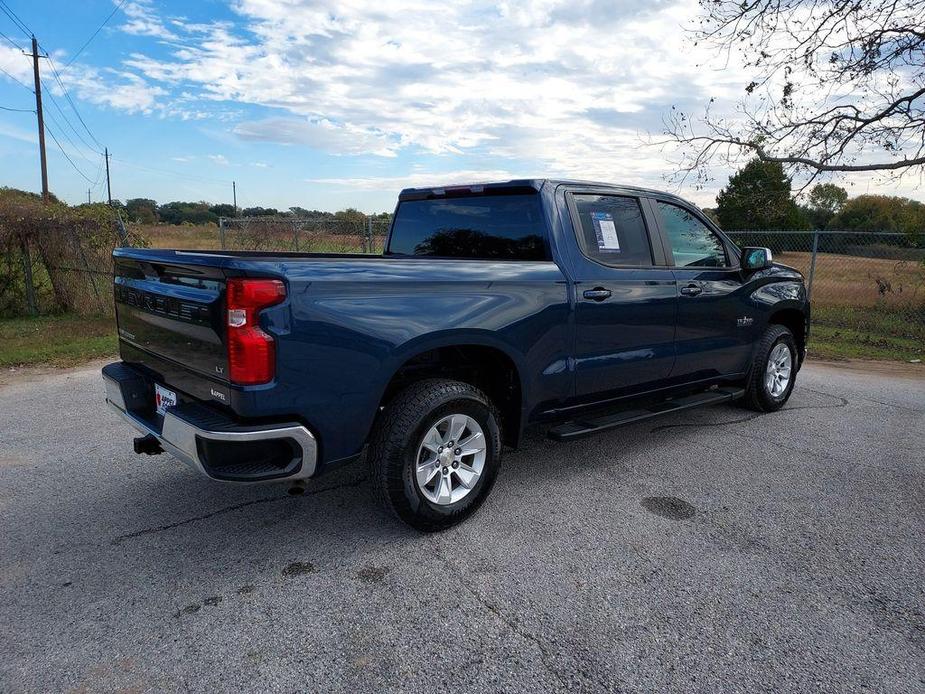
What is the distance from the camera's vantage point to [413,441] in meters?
3.14

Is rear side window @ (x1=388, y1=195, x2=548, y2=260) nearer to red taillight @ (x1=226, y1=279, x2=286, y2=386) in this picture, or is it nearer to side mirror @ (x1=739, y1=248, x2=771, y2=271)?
red taillight @ (x1=226, y1=279, x2=286, y2=386)

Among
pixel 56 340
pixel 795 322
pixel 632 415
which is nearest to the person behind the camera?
pixel 632 415

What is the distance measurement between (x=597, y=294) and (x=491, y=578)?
184 centimetres

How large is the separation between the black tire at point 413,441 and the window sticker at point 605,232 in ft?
4.58

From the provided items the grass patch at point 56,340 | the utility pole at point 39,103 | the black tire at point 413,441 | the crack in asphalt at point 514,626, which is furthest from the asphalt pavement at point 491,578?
the utility pole at point 39,103

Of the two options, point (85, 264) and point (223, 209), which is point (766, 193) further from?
point (223, 209)

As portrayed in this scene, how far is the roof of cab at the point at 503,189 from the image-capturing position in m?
3.90

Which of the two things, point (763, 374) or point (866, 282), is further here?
point (866, 282)

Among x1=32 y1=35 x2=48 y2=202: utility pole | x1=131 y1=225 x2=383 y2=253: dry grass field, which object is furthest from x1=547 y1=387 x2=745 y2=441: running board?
x1=32 y1=35 x2=48 y2=202: utility pole

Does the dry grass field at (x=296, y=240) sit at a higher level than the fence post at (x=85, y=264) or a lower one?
higher

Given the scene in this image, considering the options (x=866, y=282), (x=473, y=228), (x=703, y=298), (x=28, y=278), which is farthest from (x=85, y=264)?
(x=866, y=282)

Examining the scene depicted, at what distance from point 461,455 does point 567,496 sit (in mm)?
872

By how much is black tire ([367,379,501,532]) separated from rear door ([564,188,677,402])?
0.93 m

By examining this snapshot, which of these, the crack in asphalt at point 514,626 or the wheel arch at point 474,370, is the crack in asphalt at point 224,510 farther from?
the crack in asphalt at point 514,626
